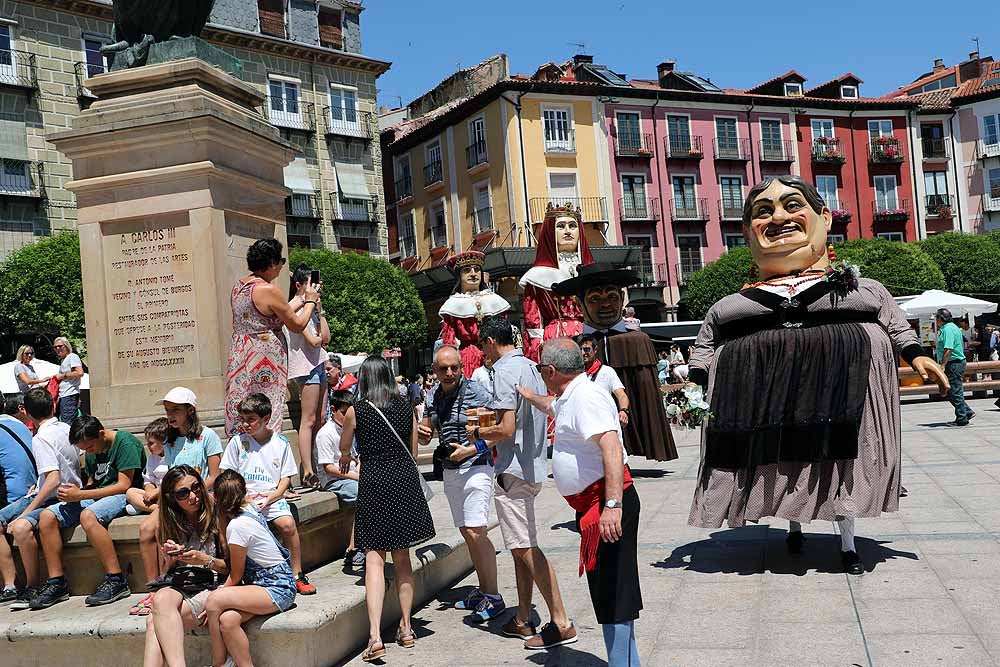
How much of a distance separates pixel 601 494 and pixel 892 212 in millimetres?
47919

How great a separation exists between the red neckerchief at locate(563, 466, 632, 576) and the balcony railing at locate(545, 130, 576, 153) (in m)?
37.3

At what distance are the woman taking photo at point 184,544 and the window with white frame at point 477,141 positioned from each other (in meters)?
37.3

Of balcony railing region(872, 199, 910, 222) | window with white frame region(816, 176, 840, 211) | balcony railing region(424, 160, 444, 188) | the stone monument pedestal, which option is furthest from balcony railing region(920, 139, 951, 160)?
the stone monument pedestal

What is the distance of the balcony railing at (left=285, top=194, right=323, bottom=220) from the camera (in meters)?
38.0

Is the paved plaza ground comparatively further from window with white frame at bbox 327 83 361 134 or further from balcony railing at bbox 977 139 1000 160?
balcony railing at bbox 977 139 1000 160

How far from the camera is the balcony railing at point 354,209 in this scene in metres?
39.4

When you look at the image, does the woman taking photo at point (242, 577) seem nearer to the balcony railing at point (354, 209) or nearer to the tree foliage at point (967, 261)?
the balcony railing at point (354, 209)

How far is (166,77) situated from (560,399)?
4.11 m

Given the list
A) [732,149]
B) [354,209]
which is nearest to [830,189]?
[732,149]

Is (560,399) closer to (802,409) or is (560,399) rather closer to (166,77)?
(802,409)

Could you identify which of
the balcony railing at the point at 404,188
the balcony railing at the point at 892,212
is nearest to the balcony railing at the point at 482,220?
the balcony railing at the point at 404,188

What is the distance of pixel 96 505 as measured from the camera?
18.3 ft

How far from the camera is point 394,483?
5.45 m

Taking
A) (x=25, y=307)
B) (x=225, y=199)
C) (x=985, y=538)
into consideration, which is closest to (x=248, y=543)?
(x=225, y=199)
